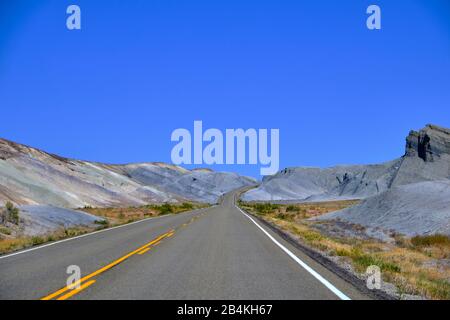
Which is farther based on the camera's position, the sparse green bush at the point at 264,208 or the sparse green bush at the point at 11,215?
the sparse green bush at the point at 264,208

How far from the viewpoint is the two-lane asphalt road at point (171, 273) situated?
28.2ft

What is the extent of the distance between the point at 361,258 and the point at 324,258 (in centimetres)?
100

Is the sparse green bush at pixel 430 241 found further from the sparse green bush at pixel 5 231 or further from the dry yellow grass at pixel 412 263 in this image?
the sparse green bush at pixel 5 231

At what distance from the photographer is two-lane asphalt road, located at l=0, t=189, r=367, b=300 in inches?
338

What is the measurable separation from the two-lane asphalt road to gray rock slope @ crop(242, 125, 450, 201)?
85667 mm

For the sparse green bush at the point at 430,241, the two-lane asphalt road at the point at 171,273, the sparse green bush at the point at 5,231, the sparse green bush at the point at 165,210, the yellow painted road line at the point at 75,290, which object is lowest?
the sparse green bush at the point at 165,210

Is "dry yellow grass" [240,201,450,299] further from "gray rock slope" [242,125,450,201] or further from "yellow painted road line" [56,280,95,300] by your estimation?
"gray rock slope" [242,125,450,201]

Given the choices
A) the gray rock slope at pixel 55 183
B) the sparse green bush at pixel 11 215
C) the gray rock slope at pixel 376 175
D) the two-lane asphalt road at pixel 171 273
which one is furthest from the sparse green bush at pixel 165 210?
the gray rock slope at pixel 376 175

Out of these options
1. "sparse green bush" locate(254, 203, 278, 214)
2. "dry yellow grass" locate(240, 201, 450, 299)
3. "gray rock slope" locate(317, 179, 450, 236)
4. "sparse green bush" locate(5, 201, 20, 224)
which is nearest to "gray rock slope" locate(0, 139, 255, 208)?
"sparse green bush" locate(5, 201, 20, 224)

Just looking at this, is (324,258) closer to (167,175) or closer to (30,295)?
(30,295)

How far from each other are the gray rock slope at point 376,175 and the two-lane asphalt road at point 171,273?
281 ft

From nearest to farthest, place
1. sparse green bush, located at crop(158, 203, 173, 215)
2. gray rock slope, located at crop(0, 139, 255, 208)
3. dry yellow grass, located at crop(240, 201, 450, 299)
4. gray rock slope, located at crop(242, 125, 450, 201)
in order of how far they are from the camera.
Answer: dry yellow grass, located at crop(240, 201, 450, 299)
sparse green bush, located at crop(158, 203, 173, 215)
gray rock slope, located at crop(0, 139, 255, 208)
gray rock slope, located at crop(242, 125, 450, 201)

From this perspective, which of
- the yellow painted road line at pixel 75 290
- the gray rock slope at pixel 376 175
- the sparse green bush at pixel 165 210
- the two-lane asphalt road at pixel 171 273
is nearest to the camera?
the yellow painted road line at pixel 75 290

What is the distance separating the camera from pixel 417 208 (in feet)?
104
